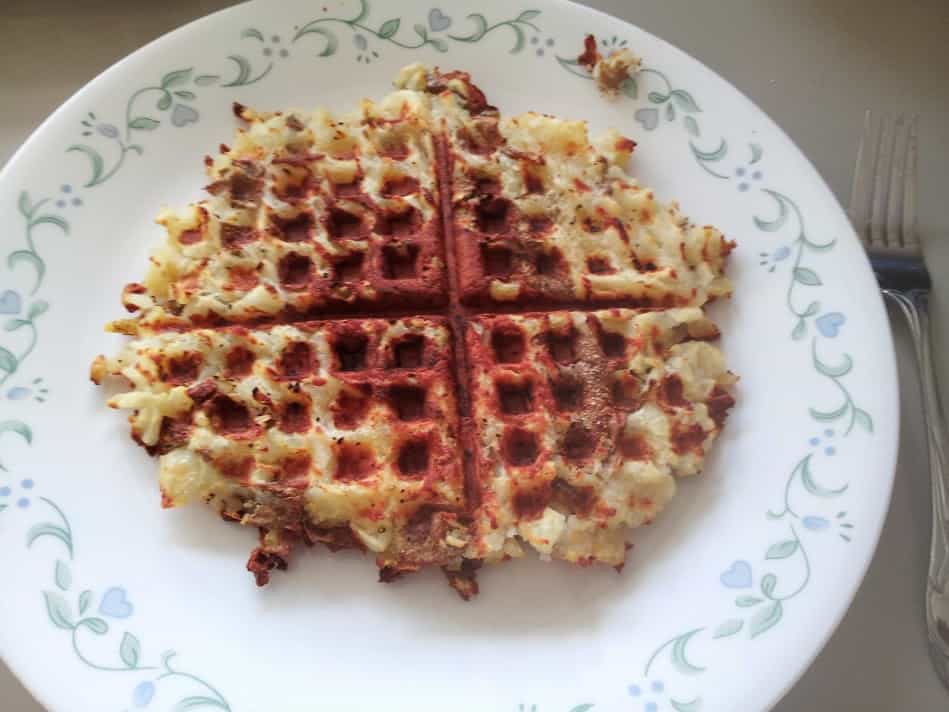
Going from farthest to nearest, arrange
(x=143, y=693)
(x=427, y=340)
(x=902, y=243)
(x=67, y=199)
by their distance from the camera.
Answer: (x=902, y=243) < (x=67, y=199) < (x=427, y=340) < (x=143, y=693)

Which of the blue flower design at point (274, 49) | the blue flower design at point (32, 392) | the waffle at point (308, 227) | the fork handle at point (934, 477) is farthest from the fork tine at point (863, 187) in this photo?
the blue flower design at point (32, 392)

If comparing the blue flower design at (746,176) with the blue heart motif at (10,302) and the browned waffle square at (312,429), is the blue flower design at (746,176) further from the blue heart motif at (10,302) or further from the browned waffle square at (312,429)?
the blue heart motif at (10,302)

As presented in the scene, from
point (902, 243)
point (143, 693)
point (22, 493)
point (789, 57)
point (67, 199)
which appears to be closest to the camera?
point (143, 693)

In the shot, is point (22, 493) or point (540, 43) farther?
point (540, 43)

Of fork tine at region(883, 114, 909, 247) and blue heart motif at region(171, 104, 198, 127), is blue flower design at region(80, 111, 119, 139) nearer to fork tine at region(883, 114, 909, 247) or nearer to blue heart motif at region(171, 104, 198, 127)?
blue heart motif at region(171, 104, 198, 127)

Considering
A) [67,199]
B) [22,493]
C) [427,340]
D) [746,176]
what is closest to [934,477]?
[746,176]

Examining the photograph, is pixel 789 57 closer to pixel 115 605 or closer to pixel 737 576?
pixel 737 576

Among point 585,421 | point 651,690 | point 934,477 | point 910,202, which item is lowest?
point 651,690

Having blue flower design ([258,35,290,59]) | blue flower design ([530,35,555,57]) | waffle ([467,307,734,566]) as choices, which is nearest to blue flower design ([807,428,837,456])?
waffle ([467,307,734,566])
